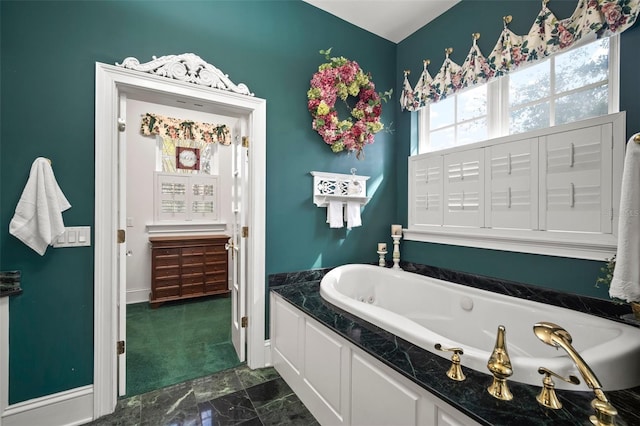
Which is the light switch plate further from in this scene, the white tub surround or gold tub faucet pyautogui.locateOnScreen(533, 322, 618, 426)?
gold tub faucet pyautogui.locateOnScreen(533, 322, 618, 426)

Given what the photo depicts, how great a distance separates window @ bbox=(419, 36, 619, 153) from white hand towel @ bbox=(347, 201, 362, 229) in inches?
38.2

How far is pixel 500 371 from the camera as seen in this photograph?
3.02ft

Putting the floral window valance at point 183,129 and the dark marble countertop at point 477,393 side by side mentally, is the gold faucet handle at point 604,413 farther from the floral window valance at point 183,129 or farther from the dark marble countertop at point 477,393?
the floral window valance at point 183,129

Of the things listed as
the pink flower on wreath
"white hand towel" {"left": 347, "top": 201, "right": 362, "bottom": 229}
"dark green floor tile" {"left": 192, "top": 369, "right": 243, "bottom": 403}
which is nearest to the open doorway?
"dark green floor tile" {"left": 192, "top": 369, "right": 243, "bottom": 403}

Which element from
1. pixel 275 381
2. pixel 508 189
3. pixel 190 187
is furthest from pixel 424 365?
pixel 190 187

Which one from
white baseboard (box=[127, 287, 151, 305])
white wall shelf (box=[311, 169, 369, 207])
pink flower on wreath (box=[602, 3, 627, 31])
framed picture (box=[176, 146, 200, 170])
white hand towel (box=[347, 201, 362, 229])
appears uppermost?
pink flower on wreath (box=[602, 3, 627, 31])

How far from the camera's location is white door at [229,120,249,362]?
222 cm

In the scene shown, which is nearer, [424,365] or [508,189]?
[424,365]

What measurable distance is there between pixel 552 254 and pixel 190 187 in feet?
13.4

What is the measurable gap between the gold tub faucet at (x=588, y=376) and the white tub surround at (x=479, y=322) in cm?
17

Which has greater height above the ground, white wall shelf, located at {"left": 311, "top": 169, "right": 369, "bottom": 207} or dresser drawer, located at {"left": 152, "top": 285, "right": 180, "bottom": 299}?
white wall shelf, located at {"left": 311, "top": 169, "right": 369, "bottom": 207}

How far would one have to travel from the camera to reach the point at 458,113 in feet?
8.23

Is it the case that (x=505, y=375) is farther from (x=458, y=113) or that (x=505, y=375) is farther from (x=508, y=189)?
(x=458, y=113)

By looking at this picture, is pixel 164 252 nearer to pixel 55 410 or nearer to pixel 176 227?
pixel 176 227
